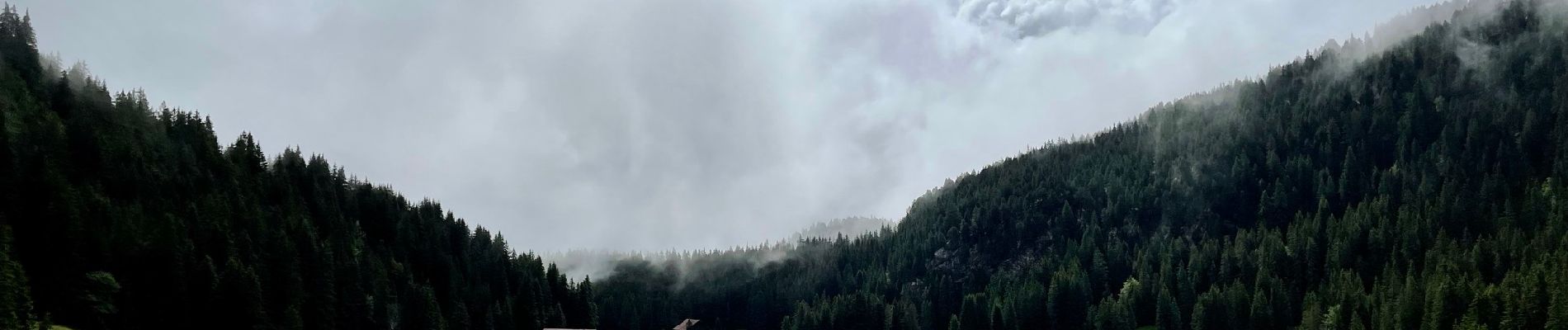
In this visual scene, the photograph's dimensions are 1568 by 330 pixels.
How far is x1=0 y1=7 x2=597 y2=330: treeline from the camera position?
450 feet

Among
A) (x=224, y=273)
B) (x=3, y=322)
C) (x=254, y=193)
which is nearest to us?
(x=3, y=322)

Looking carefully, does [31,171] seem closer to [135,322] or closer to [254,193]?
[135,322]

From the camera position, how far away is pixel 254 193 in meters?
196

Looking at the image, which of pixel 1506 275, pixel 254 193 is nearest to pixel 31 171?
pixel 254 193

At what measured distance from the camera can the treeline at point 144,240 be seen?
137 metres

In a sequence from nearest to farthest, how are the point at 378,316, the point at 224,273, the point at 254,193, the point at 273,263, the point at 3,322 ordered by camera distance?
the point at 3,322 < the point at 224,273 < the point at 273,263 < the point at 378,316 < the point at 254,193

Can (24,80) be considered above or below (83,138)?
above

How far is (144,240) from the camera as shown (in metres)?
148

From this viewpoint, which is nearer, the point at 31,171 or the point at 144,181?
the point at 31,171

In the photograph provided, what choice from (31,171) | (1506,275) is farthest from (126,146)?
(1506,275)

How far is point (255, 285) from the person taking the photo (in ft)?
497

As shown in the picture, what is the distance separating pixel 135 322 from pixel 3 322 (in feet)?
99.7

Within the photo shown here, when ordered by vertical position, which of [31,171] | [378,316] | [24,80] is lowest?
[378,316]

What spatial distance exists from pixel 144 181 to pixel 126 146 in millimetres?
8217
